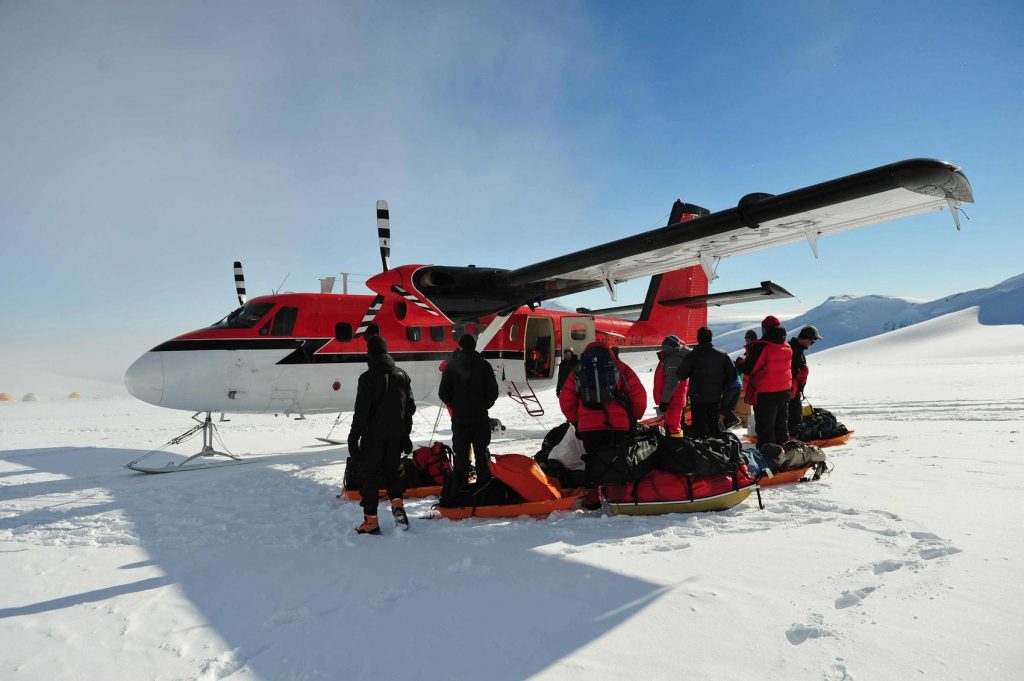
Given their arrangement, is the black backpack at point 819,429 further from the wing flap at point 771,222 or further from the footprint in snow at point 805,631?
the footprint in snow at point 805,631

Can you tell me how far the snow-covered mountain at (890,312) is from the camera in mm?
82562

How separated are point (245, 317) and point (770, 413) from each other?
8044 mm

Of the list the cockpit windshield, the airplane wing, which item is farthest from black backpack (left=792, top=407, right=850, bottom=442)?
the cockpit windshield

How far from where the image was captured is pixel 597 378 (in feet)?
17.4

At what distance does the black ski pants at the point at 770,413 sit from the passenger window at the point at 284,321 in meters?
7.19

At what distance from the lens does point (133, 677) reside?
2.50 metres

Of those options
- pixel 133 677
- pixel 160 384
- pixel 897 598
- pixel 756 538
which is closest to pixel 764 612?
pixel 897 598

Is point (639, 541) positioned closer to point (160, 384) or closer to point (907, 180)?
point (907, 180)

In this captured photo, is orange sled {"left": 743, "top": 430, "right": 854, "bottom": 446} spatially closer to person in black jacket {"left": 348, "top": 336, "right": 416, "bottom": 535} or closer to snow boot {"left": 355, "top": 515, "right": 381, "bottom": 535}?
person in black jacket {"left": 348, "top": 336, "right": 416, "bottom": 535}

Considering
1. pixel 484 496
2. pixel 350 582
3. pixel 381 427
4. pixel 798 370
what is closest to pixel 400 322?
pixel 381 427

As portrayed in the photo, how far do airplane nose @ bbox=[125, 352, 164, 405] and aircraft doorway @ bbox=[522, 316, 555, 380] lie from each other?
248 inches

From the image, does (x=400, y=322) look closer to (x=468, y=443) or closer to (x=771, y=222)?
(x=468, y=443)

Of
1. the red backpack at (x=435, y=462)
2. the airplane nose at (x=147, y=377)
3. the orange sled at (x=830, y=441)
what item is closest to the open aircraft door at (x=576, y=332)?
the orange sled at (x=830, y=441)

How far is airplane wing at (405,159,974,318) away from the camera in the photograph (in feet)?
17.4
